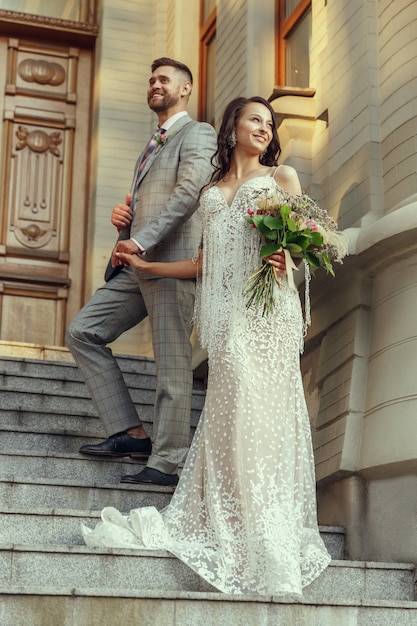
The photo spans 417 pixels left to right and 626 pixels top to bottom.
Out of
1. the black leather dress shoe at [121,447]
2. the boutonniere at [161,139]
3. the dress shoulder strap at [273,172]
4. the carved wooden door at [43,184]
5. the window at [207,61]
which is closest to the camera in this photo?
the dress shoulder strap at [273,172]

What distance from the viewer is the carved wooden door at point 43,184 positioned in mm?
9188

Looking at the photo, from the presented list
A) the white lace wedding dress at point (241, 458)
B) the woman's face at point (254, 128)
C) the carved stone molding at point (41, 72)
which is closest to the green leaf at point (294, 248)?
the white lace wedding dress at point (241, 458)

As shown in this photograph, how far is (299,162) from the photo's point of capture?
6566mm

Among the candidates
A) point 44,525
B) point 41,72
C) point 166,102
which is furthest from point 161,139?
point 41,72

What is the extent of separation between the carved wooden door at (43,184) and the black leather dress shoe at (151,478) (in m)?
3.92

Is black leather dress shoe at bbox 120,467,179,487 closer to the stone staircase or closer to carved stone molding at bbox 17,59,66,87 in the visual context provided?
the stone staircase

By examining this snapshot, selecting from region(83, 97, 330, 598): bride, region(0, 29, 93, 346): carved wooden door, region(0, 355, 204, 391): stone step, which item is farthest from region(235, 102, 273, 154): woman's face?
region(0, 29, 93, 346): carved wooden door

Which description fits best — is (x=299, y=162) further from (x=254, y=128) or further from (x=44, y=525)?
(x=44, y=525)

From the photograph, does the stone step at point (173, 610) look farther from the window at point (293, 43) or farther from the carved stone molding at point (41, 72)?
the carved stone molding at point (41, 72)

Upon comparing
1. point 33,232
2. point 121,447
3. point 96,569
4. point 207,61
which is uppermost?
point 207,61

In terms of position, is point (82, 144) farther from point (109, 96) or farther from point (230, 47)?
point (230, 47)

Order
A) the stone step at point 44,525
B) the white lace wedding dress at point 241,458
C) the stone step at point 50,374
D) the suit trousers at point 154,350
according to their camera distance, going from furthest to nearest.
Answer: the stone step at point 50,374 → the suit trousers at point 154,350 → the stone step at point 44,525 → the white lace wedding dress at point 241,458

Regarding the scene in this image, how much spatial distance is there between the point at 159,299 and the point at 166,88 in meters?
1.01

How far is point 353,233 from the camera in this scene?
5.41m
